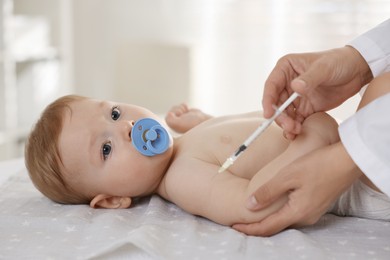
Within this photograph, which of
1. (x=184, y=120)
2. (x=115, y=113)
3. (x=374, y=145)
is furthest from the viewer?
(x=184, y=120)

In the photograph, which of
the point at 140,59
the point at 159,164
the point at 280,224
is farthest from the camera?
the point at 140,59

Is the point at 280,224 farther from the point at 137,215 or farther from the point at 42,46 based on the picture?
the point at 42,46

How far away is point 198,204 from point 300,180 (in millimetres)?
286

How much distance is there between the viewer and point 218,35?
12.8 ft

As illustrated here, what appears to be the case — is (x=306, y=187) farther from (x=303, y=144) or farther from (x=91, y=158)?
(x=91, y=158)

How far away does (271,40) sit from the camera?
12.3ft

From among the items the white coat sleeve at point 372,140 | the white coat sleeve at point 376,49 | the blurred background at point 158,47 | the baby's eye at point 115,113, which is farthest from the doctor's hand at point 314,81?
the blurred background at point 158,47

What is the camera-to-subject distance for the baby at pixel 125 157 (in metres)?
1.40

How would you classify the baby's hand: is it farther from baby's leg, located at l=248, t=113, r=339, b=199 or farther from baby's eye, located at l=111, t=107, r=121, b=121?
baby's leg, located at l=248, t=113, r=339, b=199

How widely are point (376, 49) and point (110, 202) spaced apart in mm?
711

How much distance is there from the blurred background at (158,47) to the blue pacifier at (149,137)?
6.53ft

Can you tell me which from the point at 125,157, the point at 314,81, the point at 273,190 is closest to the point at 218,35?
the point at 125,157

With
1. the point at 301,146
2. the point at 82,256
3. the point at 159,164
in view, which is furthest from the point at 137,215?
the point at 301,146

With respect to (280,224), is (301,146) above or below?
above
